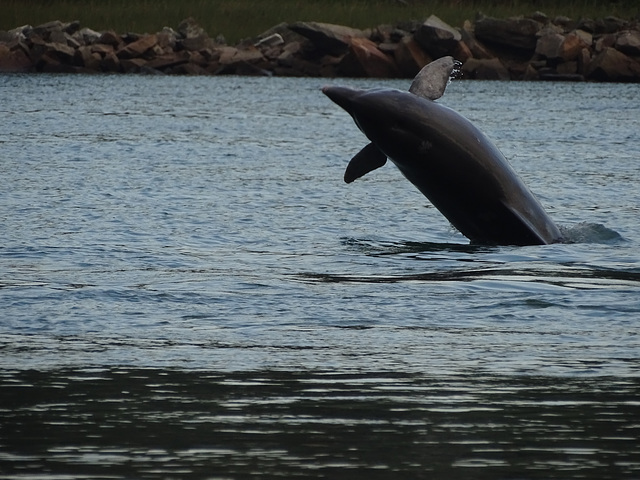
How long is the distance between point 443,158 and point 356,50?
1520 inches

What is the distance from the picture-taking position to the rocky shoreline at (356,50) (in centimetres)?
5031

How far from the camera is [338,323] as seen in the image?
28.1ft

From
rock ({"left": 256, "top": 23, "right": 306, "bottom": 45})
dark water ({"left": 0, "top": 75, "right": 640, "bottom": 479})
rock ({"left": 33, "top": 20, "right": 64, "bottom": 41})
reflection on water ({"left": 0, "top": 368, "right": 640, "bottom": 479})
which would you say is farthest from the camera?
rock ({"left": 256, "top": 23, "right": 306, "bottom": 45})

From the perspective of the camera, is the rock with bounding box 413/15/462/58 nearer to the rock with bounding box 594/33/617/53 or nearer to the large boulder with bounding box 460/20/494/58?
the large boulder with bounding box 460/20/494/58

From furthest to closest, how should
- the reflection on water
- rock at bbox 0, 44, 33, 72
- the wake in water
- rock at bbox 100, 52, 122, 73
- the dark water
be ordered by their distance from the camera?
rock at bbox 100, 52, 122, 73 → rock at bbox 0, 44, 33, 72 → the wake in water → the dark water → the reflection on water

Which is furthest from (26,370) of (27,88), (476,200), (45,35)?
(45,35)

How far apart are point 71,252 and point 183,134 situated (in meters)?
14.8

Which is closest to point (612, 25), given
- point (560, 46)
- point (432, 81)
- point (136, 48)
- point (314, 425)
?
point (560, 46)

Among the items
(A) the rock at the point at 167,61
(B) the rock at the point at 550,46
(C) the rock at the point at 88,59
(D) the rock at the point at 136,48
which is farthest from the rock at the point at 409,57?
(C) the rock at the point at 88,59

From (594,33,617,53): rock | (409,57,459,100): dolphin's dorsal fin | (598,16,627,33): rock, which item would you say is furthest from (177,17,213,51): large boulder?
(409,57,459,100): dolphin's dorsal fin

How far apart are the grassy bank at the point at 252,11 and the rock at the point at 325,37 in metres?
7.16

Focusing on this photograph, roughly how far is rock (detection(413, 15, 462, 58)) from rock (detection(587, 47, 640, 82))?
4.99 metres

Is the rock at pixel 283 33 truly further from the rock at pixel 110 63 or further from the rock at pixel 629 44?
the rock at pixel 629 44

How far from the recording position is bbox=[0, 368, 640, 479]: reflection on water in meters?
5.35
